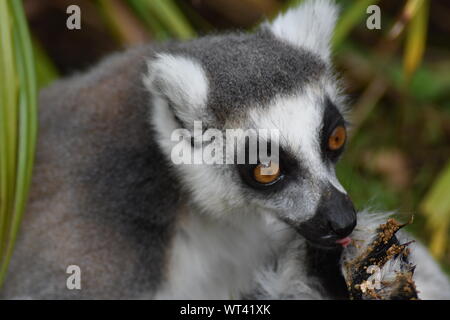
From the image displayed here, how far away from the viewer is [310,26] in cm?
371

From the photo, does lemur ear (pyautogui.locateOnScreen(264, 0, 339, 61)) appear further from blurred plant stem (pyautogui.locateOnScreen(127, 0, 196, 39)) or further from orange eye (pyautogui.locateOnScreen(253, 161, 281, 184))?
blurred plant stem (pyautogui.locateOnScreen(127, 0, 196, 39))

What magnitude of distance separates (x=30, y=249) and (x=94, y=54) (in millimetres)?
3487

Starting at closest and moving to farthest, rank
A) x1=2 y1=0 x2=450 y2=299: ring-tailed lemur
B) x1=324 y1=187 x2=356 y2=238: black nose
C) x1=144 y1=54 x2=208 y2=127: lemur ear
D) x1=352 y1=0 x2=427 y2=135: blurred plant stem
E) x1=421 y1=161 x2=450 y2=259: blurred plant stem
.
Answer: x1=324 y1=187 x2=356 y2=238: black nose, x1=2 y1=0 x2=450 y2=299: ring-tailed lemur, x1=144 y1=54 x2=208 y2=127: lemur ear, x1=421 y1=161 x2=450 y2=259: blurred plant stem, x1=352 y1=0 x2=427 y2=135: blurred plant stem

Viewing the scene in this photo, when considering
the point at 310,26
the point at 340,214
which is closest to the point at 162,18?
the point at 310,26

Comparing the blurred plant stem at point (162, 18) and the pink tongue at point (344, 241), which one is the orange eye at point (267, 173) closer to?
the pink tongue at point (344, 241)

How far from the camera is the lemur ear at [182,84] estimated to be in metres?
3.33

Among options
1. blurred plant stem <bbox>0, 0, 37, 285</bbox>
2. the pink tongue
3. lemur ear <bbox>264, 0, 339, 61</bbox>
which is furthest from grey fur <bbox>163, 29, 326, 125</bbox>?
blurred plant stem <bbox>0, 0, 37, 285</bbox>

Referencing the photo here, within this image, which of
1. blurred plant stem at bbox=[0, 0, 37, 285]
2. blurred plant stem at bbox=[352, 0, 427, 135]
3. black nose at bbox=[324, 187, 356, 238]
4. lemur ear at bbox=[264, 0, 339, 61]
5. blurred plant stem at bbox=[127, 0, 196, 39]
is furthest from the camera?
blurred plant stem at bbox=[352, 0, 427, 135]

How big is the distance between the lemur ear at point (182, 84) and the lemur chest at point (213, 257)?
67 centimetres

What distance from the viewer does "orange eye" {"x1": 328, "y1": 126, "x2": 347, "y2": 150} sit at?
3.30 metres

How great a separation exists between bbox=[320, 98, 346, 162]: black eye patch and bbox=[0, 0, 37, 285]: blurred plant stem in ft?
5.35

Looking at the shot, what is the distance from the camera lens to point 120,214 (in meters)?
3.63

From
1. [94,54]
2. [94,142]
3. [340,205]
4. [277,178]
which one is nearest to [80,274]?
[94,142]
